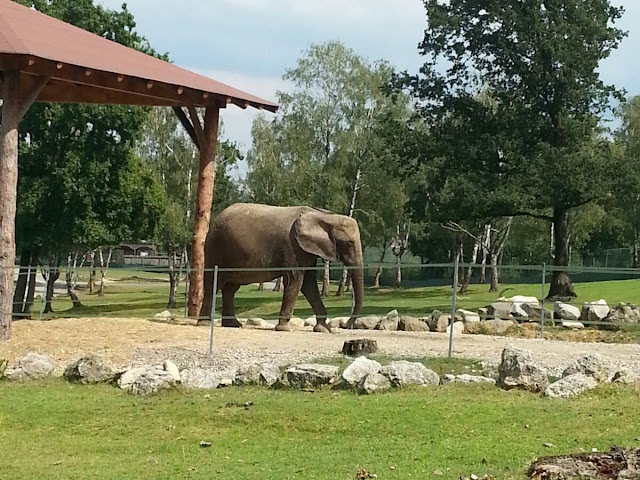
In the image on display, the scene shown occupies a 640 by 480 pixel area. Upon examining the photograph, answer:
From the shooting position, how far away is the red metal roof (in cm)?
1370

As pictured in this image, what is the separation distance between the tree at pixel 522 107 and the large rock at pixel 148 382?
17907 mm

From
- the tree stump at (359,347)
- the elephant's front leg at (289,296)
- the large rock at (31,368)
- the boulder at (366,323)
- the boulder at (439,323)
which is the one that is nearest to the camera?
the large rock at (31,368)

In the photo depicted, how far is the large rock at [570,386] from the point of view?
913 centimetres

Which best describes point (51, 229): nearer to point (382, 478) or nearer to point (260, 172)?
point (260, 172)

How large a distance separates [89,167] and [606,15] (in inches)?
714

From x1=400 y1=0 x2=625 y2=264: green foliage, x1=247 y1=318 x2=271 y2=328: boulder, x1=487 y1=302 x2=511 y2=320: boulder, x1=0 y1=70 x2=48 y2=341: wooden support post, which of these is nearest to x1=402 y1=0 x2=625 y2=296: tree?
x1=400 y1=0 x2=625 y2=264: green foliage

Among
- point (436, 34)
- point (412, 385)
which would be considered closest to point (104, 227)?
point (436, 34)

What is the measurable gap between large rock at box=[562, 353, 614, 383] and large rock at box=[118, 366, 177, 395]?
14.9 feet

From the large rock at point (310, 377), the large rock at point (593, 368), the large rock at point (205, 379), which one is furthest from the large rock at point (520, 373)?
the large rock at point (205, 379)

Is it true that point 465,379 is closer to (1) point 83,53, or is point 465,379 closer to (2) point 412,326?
(2) point 412,326

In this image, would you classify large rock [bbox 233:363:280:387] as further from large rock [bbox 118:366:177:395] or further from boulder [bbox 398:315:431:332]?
boulder [bbox 398:315:431:332]

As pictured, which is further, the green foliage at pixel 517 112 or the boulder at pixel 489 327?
the green foliage at pixel 517 112

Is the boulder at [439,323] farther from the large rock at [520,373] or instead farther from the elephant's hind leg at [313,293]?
the large rock at [520,373]

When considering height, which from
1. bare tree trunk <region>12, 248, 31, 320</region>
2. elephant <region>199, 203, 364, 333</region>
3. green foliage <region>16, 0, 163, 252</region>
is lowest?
bare tree trunk <region>12, 248, 31, 320</region>
